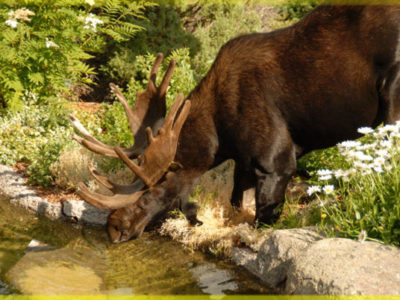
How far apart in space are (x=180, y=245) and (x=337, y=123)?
2106 mm

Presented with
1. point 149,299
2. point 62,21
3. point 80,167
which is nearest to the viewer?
point 149,299

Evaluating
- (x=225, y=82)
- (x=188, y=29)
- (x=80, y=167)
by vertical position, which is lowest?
(x=80, y=167)

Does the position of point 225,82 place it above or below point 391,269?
above

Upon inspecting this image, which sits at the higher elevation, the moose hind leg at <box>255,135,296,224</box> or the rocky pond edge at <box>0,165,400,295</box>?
the moose hind leg at <box>255,135,296,224</box>

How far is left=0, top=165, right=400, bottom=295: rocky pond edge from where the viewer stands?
3436mm

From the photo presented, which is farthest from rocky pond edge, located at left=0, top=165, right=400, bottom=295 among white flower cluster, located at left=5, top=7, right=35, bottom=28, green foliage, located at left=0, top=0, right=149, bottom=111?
green foliage, located at left=0, top=0, right=149, bottom=111

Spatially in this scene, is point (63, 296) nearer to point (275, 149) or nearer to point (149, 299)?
point (149, 299)

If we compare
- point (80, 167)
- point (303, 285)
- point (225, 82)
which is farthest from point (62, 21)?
point (303, 285)

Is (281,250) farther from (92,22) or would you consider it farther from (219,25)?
(219,25)

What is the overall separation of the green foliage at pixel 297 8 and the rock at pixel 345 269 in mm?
10402

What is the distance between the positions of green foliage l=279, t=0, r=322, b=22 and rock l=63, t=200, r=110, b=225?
29.1 ft

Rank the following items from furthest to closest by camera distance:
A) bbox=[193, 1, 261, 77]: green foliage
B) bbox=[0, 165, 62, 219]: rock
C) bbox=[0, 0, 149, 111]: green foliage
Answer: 1. bbox=[193, 1, 261, 77]: green foliage
2. bbox=[0, 0, 149, 111]: green foliage
3. bbox=[0, 165, 62, 219]: rock

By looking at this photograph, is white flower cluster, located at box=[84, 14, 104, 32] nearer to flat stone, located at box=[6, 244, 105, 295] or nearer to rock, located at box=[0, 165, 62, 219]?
rock, located at box=[0, 165, 62, 219]

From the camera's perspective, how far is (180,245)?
5.63 meters
